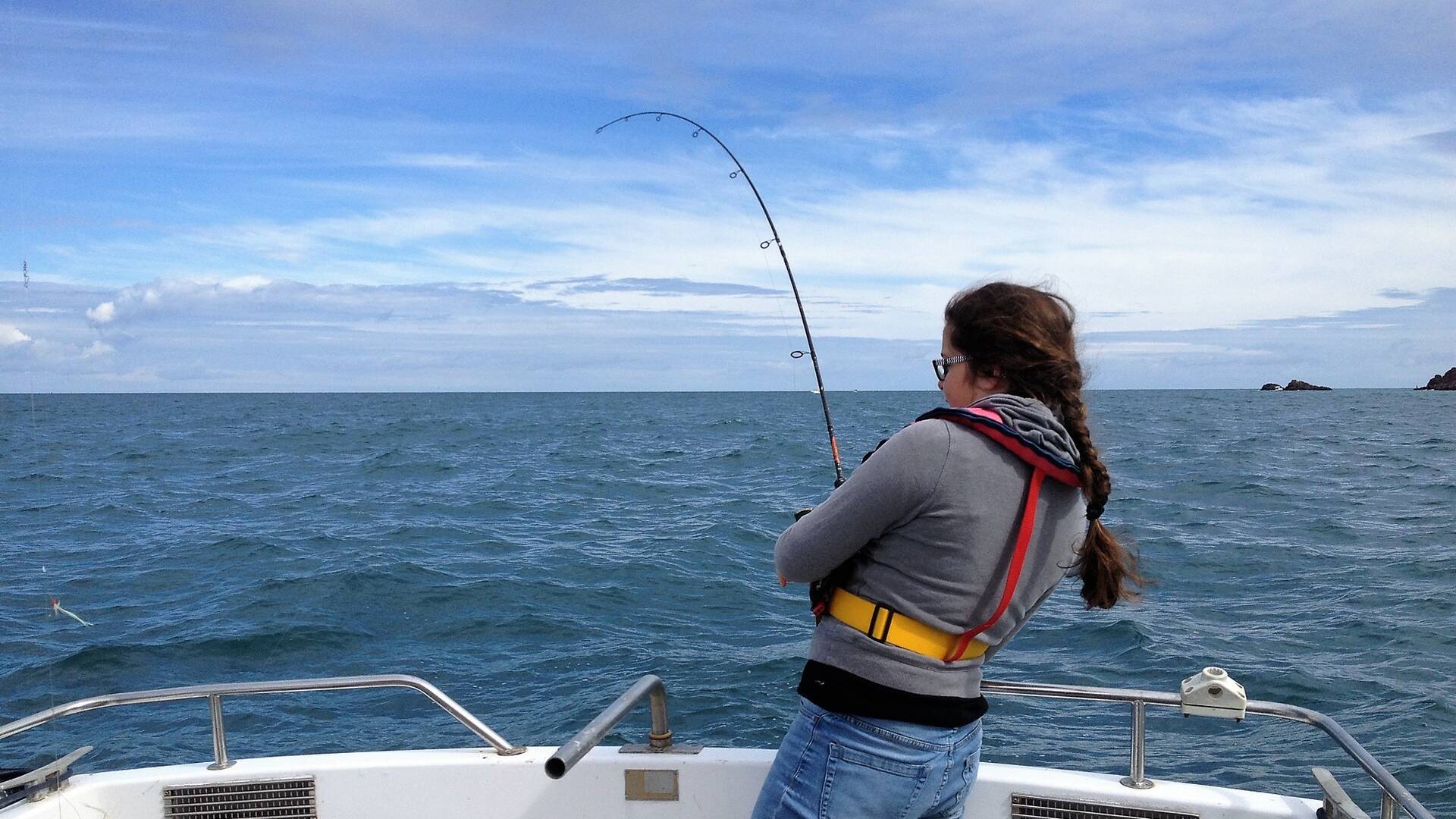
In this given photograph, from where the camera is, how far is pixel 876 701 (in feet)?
5.59

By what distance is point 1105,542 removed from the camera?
1.88 metres

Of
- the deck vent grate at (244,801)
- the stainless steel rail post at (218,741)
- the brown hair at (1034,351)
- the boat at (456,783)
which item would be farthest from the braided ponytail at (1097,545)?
the stainless steel rail post at (218,741)

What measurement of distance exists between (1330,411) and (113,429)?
6300cm

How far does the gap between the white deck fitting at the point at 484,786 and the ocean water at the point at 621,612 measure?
1.04 m

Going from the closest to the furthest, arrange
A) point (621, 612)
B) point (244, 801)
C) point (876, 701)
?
point (876, 701) → point (244, 801) → point (621, 612)

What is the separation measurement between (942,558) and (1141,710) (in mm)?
1316

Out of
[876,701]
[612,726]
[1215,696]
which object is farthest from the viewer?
[1215,696]

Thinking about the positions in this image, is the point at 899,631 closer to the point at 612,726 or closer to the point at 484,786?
the point at 612,726

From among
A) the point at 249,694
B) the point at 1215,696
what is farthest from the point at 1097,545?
the point at 249,694

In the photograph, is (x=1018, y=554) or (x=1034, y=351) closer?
(x=1018, y=554)

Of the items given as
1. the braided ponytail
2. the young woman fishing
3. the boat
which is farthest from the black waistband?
the boat

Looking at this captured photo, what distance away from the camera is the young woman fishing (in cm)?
162

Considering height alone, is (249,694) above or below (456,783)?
above

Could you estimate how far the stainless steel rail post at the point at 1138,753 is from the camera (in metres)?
2.63
